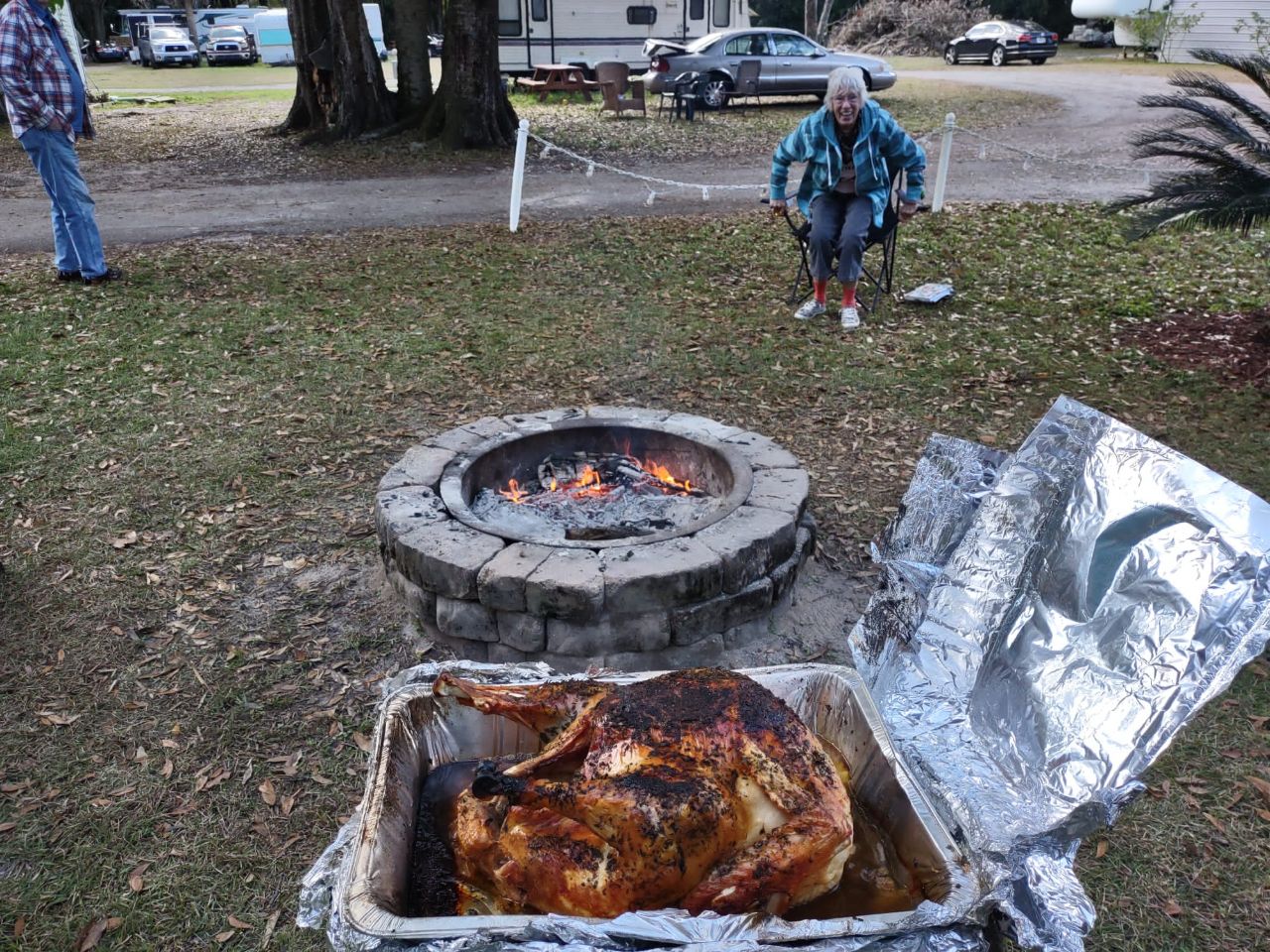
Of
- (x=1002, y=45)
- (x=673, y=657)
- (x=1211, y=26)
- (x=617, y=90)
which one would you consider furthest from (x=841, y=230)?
(x=1211, y=26)

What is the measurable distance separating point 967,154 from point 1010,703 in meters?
13.9

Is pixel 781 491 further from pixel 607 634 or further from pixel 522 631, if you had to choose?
pixel 522 631

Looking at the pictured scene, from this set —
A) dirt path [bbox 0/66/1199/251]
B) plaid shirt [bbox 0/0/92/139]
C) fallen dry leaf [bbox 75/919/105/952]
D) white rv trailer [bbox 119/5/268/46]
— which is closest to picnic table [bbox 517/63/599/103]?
dirt path [bbox 0/66/1199/251]

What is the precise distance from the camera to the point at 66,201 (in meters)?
7.60

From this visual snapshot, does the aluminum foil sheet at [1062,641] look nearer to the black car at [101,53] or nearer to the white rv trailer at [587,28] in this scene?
the white rv trailer at [587,28]

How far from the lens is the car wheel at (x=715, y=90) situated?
19219 mm

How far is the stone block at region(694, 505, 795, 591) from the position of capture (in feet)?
11.3

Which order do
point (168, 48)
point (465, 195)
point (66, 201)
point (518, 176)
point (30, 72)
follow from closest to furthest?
1. point (30, 72)
2. point (66, 201)
3. point (518, 176)
4. point (465, 195)
5. point (168, 48)

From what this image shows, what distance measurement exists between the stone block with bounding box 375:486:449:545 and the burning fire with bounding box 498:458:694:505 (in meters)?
0.46

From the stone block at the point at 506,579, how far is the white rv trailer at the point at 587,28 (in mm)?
21960

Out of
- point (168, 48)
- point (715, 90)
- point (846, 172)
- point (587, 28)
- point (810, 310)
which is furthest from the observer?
point (168, 48)

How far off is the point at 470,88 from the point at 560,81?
25.4 feet

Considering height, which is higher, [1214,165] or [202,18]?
[202,18]

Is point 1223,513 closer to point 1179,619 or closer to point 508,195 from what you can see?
point 1179,619
